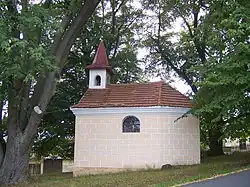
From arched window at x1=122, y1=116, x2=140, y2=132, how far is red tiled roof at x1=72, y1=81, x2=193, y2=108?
2.39 ft

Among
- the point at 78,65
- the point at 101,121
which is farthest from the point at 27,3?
the point at 78,65

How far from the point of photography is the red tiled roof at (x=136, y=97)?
60.2 feet

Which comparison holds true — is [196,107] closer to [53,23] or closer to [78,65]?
[53,23]

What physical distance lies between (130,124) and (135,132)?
53 cm

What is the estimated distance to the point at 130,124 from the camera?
18.3 meters

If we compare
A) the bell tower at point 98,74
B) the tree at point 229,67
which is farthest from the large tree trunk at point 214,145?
the tree at point 229,67

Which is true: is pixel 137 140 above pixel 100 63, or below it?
below

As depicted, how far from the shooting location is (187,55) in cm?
2675

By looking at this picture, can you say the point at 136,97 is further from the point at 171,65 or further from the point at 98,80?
the point at 171,65

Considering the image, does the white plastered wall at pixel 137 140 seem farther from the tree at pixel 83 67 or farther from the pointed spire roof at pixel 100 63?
the tree at pixel 83 67

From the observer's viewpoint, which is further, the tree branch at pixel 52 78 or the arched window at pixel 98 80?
the arched window at pixel 98 80

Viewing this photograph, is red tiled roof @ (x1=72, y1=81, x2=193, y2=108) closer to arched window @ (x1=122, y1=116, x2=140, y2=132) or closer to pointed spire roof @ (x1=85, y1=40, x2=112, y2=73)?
arched window @ (x1=122, y1=116, x2=140, y2=132)

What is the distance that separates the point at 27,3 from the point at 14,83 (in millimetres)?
3380

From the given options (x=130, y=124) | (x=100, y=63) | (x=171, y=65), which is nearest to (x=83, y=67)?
(x=100, y=63)
